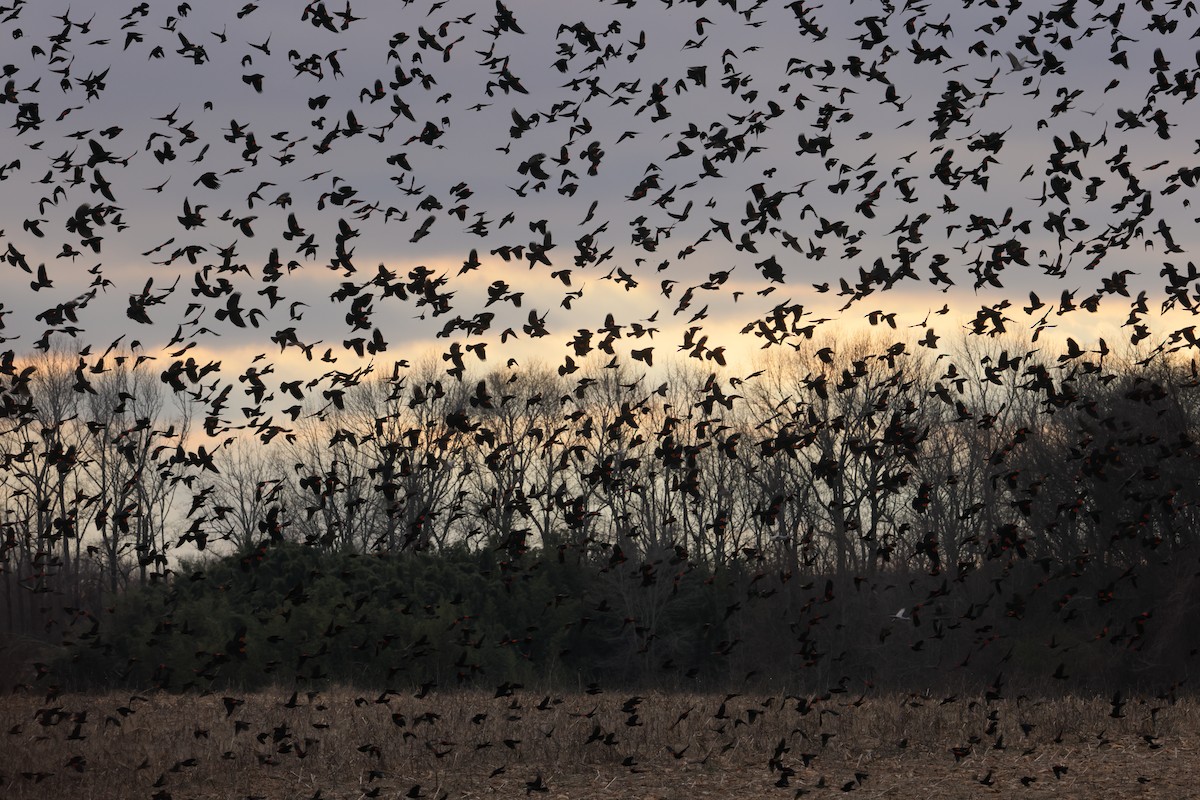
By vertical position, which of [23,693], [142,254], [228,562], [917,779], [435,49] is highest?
[435,49]

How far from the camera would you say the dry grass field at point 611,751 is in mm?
15203

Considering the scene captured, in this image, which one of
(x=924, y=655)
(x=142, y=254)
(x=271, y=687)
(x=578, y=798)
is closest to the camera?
(x=142, y=254)

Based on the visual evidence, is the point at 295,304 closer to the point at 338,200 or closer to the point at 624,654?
the point at 338,200

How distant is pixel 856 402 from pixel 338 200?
95.4ft

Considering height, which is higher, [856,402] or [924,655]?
[856,402]

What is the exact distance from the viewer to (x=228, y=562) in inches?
1209

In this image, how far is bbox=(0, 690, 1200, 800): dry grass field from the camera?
49.9 feet

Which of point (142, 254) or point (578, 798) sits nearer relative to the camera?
point (142, 254)

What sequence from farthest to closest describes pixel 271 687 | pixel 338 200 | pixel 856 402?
pixel 856 402 → pixel 271 687 → pixel 338 200

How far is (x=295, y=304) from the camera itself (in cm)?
1286

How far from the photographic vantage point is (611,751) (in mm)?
17297

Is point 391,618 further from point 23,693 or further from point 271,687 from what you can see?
point 23,693

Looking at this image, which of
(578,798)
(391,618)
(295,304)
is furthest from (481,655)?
(295,304)

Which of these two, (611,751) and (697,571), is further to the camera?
(697,571)
